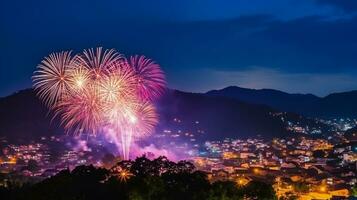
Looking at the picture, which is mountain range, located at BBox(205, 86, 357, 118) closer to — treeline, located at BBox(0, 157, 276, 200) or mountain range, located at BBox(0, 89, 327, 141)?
mountain range, located at BBox(0, 89, 327, 141)

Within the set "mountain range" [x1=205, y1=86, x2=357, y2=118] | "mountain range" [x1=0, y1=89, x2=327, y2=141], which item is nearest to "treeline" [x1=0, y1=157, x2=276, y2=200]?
"mountain range" [x1=0, y1=89, x2=327, y2=141]

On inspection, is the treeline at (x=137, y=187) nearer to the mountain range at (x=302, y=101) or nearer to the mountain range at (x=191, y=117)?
the mountain range at (x=191, y=117)

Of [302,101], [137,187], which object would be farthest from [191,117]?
[302,101]

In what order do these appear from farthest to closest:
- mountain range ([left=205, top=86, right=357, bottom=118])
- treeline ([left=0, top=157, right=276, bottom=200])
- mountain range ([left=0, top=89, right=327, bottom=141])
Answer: mountain range ([left=205, top=86, right=357, bottom=118]), mountain range ([left=0, top=89, right=327, bottom=141]), treeline ([left=0, top=157, right=276, bottom=200])

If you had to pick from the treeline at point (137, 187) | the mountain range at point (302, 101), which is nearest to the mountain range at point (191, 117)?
the mountain range at point (302, 101)

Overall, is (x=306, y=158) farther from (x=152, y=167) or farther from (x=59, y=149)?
(x=152, y=167)

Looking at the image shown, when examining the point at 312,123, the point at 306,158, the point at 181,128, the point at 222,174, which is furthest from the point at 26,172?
the point at 312,123

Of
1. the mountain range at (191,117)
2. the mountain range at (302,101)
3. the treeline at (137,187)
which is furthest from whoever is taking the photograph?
the mountain range at (302,101)
